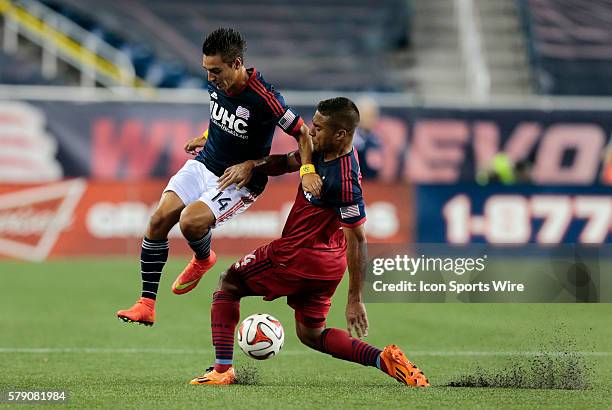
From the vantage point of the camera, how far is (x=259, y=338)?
7.51m

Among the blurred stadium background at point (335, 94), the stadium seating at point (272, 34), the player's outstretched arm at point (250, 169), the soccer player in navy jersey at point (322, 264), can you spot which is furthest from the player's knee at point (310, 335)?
the stadium seating at point (272, 34)

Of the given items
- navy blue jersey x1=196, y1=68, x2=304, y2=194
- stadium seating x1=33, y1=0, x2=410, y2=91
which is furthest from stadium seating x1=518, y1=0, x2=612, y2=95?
navy blue jersey x1=196, y1=68, x2=304, y2=194

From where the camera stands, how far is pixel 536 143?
19906 mm

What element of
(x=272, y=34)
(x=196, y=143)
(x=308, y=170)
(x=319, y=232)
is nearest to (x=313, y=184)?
(x=308, y=170)

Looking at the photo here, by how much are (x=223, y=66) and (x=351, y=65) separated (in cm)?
1651

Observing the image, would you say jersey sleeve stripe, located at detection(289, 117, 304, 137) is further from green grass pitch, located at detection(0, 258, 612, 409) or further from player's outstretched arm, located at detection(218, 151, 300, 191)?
green grass pitch, located at detection(0, 258, 612, 409)

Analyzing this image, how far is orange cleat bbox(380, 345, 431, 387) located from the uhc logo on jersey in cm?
194

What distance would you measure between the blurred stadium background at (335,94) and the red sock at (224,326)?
7625 millimetres

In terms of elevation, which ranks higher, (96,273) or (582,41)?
(582,41)

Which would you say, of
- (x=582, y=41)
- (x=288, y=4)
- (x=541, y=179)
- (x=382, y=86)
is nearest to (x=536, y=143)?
(x=541, y=179)

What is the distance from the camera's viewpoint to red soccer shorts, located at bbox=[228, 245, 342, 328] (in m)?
7.46

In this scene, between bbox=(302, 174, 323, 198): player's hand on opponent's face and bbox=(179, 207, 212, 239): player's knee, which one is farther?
bbox=(179, 207, 212, 239): player's knee

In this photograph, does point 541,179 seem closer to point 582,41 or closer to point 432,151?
point 432,151

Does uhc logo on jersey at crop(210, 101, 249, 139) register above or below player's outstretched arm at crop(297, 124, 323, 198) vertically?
above
